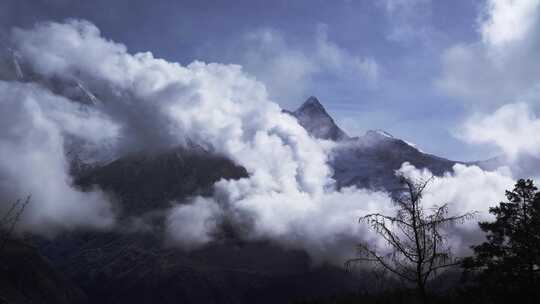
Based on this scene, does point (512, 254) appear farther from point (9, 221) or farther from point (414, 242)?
point (9, 221)

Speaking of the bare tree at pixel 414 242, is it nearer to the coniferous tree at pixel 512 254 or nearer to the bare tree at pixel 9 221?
the bare tree at pixel 9 221

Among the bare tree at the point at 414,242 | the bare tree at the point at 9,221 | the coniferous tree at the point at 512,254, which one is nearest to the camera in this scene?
the bare tree at the point at 9,221

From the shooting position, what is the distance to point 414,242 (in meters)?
20.7

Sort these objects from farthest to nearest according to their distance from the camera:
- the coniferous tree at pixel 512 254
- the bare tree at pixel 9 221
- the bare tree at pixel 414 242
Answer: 1. the coniferous tree at pixel 512 254
2. the bare tree at pixel 414 242
3. the bare tree at pixel 9 221

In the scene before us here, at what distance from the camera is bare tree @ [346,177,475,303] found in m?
19.3

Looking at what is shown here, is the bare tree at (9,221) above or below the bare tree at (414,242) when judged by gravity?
below

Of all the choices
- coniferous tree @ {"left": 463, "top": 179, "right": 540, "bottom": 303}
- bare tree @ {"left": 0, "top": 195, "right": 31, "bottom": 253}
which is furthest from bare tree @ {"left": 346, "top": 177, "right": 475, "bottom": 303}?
coniferous tree @ {"left": 463, "top": 179, "right": 540, "bottom": 303}

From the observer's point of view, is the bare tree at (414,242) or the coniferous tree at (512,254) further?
the coniferous tree at (512,254)

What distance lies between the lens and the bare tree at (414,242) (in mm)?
19297

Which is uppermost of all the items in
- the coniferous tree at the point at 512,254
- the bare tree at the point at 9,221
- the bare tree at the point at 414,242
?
the coniferous tree at the point at 512,254

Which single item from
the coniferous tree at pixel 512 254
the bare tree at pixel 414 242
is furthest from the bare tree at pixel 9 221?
the coniferous tree at pixel 512 254

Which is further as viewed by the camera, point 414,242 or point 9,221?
point 414,242

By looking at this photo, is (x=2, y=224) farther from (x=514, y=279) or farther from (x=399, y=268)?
(x=514, y=279)

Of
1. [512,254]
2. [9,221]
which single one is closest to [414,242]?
[9,221]
